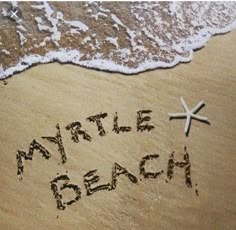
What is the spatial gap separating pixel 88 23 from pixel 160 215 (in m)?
1.18

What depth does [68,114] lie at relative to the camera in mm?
1999

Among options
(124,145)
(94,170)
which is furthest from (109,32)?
(94,170)

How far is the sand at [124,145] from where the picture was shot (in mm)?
1768

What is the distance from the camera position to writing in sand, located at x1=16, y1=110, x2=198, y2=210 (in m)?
1.84

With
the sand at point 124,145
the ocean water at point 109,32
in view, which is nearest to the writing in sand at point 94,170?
the sand at point 124,145

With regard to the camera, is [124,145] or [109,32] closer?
[124,145]

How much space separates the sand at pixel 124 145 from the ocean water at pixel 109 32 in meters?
0.09

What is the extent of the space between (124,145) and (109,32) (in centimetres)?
74

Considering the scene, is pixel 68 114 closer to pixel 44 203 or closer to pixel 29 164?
pixel 29 164

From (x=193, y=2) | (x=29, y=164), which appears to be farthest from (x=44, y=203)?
(x=193, y=2)

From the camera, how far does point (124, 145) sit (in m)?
1.93

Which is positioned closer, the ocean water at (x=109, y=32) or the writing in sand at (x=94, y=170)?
the writing in sand at (x=94, y=170)

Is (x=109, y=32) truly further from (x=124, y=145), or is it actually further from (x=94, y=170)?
(x=94, y=170)

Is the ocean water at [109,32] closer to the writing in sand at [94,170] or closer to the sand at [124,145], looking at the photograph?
the sand at [124,145]
